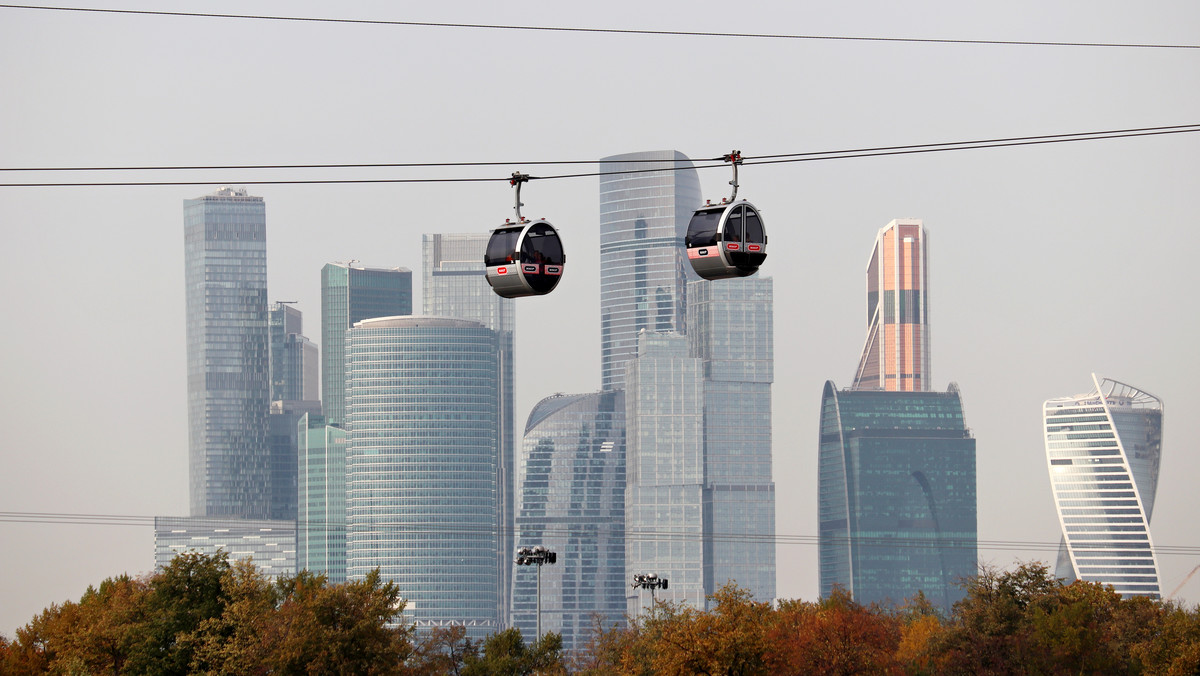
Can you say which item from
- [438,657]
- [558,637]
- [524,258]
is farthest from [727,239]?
[558,637]

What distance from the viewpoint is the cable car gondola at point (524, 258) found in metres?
40.2

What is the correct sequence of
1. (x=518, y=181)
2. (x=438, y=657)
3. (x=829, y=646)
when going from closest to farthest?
(x=518, y=181)
(x=438, y=657)
(x=829, y=646)

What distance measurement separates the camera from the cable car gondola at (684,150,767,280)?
39.8m

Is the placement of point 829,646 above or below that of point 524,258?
below

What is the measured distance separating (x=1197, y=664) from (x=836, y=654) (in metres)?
18.4

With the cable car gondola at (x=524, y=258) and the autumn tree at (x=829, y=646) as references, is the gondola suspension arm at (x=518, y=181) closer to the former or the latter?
the cable car gondola at (x=524, y=258)

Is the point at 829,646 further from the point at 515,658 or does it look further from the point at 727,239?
the point at 727,239

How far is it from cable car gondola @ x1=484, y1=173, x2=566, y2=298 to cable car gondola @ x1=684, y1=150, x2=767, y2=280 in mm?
3638

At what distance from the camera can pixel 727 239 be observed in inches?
1569

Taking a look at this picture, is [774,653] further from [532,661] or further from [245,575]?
[245,575]

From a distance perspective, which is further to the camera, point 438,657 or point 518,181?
point 438,657

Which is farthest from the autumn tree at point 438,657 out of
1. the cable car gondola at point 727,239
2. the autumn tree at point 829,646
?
the cable car gondola at point 727,239

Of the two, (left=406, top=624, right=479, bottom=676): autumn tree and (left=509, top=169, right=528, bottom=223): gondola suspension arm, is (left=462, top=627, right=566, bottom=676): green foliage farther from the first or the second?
(left=509, top=169, right=528, bottom=223): gondola suspension arm

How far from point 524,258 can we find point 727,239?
212 inches
